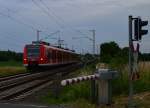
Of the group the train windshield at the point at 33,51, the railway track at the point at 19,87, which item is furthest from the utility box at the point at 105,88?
the train windshield at the point at 33,51

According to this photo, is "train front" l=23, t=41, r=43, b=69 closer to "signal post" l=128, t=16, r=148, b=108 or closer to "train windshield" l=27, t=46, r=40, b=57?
"train windshield" l=27, t=46, r=40, b=57

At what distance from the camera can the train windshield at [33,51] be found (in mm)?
54500

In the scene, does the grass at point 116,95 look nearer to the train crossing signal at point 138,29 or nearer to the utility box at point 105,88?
the utility box at point 105,88

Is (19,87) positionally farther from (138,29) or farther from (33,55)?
(33,55)

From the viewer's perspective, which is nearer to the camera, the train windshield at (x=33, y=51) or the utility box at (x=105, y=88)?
the utility box at (x=105, y=88)

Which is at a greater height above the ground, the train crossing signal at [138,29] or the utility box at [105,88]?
the train crossing signal at [138,29]

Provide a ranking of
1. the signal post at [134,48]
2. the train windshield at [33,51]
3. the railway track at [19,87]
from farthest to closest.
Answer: the train windshield at [33,51]
the railway track at [19,87]
the signal post at [134,48]

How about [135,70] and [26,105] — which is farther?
[26,105]

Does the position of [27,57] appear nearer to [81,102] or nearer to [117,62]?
[117,62]

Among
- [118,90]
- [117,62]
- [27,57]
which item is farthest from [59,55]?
[118,90]

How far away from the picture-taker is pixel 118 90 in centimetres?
2369

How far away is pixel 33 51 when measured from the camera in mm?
55188

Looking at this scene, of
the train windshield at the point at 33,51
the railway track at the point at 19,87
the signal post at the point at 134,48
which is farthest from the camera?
the train windshield at the point at 33,51

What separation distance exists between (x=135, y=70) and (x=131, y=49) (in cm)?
74
